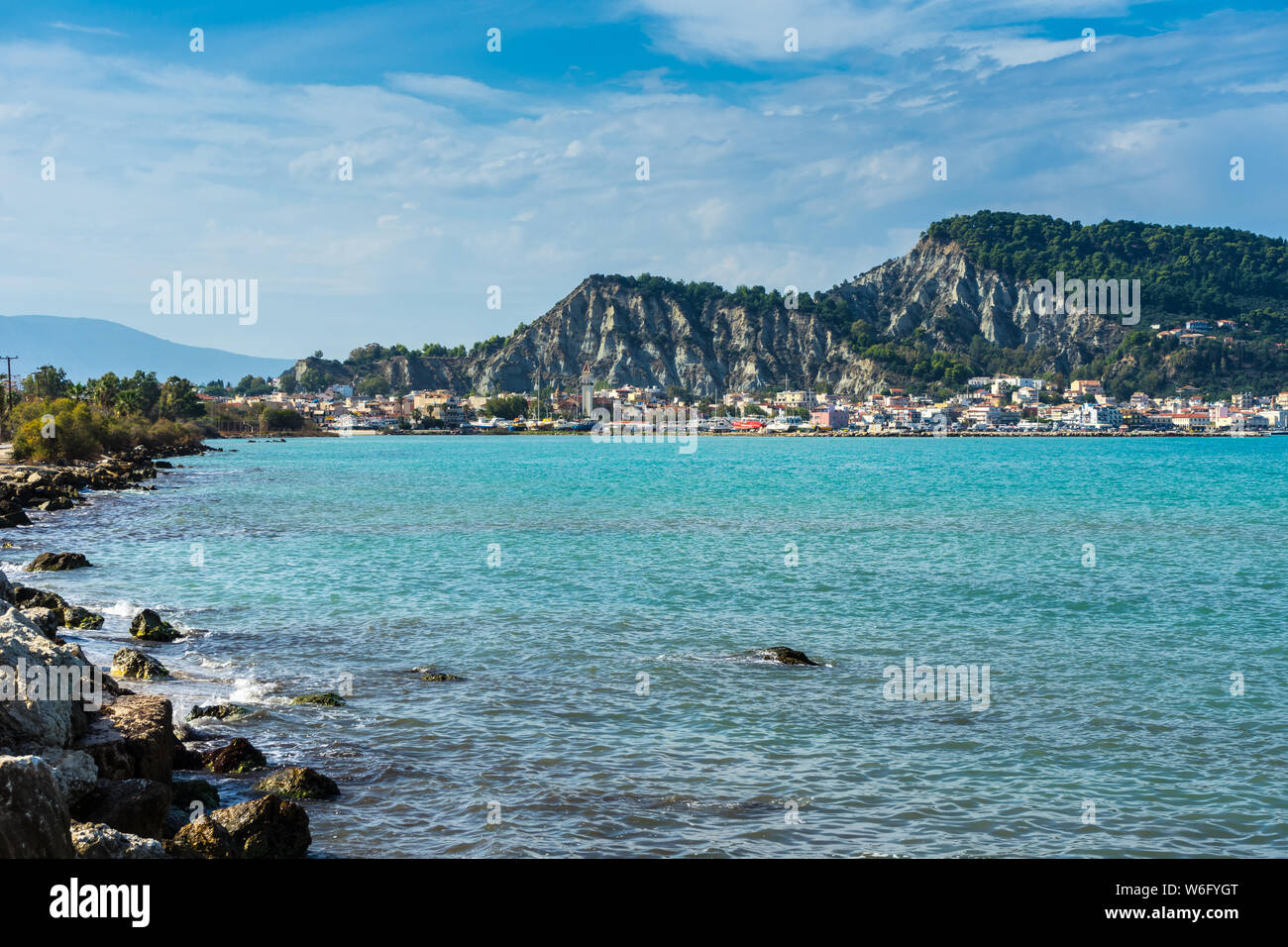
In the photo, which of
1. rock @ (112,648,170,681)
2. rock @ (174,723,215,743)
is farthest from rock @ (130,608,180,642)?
Answer: rock @ (174,723,215,743)

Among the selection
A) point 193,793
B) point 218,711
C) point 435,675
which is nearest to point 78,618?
point 218,711

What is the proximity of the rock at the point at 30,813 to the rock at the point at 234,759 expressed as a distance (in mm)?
5217

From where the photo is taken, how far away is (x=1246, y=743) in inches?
534

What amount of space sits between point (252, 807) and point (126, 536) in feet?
110

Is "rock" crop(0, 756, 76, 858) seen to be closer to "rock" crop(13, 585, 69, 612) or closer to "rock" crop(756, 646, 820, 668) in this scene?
"rock" crop(756, 646, 820, 668)

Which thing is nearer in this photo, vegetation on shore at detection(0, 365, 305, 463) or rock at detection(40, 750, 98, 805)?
rock at detection(40, 750, 98, 805)

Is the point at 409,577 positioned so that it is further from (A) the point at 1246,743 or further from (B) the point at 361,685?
(A) the point at 1246,743

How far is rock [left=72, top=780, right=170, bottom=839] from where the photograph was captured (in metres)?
8.48

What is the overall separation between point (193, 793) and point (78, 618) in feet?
40.4

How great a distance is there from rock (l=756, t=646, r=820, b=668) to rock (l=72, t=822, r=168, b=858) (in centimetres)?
1230

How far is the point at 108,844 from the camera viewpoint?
7328 mm

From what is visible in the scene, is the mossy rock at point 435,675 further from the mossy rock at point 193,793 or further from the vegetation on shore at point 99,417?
the vegetation on shore at point 99,417
